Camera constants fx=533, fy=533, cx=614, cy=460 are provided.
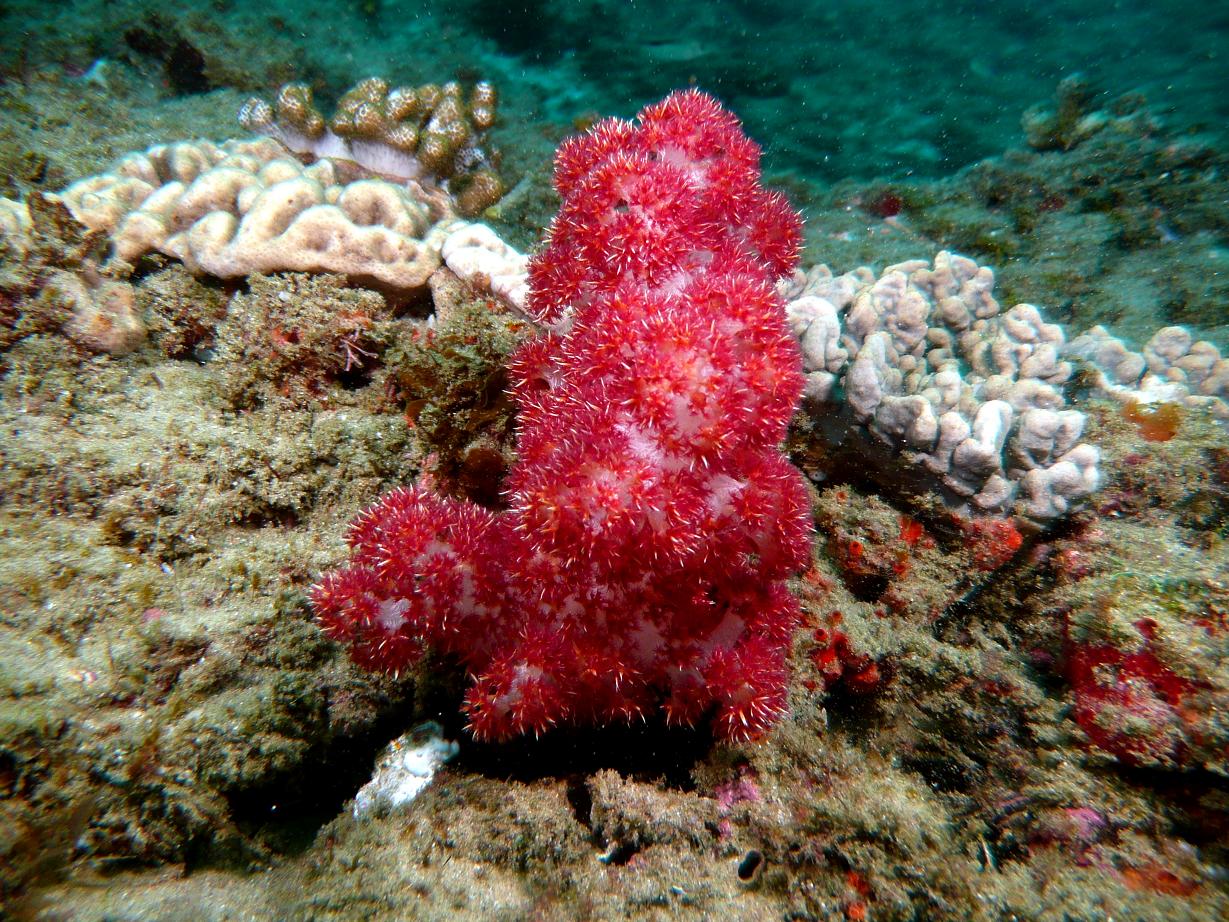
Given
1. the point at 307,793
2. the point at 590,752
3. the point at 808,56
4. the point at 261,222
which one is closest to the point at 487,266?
the point at 261,222

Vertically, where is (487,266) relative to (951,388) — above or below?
above

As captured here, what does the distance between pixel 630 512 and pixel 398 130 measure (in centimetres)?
582

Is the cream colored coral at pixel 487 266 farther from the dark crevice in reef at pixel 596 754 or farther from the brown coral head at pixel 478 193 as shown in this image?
the dark crevice in reef at pixel 596 754

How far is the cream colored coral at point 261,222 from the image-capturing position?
11.4 feet

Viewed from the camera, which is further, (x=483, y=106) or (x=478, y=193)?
(x=483, y=106)

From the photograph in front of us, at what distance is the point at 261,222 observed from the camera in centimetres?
351

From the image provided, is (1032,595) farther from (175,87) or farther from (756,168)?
(175,87)

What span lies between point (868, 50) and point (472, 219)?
1412cm

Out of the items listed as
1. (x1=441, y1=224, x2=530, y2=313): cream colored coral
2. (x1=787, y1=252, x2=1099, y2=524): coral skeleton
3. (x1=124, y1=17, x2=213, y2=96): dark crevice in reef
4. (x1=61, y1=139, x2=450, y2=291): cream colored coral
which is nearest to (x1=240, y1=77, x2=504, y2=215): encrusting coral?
(x1=61, y1=139, x2=450, y2=291): cream colored coral

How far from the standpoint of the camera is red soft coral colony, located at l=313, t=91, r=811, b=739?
2045 mm

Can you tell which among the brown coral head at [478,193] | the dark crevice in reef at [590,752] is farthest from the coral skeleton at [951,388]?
the brown coral head at [478,193]

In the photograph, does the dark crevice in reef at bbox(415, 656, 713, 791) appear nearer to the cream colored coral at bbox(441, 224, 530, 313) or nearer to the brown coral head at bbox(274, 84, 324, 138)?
the cream colored coral at bbox(441, 224, 530, 313)

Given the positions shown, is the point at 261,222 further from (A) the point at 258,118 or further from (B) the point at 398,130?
(A) the point at 258,118

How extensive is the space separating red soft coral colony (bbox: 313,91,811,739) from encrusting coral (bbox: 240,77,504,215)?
162 inches
